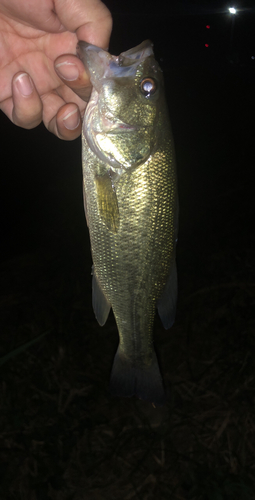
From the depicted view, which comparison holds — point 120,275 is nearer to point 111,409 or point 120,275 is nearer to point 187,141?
point 111,409

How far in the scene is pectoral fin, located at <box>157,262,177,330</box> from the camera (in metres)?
1.45

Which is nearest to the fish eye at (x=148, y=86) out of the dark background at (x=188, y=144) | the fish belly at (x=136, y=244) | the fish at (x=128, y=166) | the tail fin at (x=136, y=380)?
the fish at (x=128, y=166)

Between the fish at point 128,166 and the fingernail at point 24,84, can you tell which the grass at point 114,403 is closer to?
the fish at point 128,166

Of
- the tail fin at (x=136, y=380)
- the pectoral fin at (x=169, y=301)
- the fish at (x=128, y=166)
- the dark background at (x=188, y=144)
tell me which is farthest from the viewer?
the dark background at (x=188, y=144)

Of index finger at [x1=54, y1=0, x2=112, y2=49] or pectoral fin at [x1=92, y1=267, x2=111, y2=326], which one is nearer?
index finger at [x1=54, y1=0, x2=112, y2=49]

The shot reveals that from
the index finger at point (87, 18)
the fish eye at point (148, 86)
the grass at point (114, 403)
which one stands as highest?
the index finger at point (87, 18)

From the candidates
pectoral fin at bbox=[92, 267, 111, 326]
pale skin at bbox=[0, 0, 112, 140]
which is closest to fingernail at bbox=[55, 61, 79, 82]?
pale skin at bbox=[0, 0, 112, 140]

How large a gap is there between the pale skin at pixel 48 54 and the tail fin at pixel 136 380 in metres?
1.42

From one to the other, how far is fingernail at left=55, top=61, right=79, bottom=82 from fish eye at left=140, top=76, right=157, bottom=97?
1.03 ft

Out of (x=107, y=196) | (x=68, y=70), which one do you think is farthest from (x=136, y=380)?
(x=68, y=70)

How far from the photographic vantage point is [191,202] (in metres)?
4.42

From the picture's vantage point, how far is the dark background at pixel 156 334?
314 cm

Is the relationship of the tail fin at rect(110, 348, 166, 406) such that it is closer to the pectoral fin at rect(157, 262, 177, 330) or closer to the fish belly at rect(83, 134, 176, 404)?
the fish belly at rect(83, 134, 176, 404)

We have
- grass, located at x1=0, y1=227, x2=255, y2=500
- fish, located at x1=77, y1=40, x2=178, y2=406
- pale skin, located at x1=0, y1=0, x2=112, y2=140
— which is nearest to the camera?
fish, located at x1=77, y1=40, x2=178, y2=406
